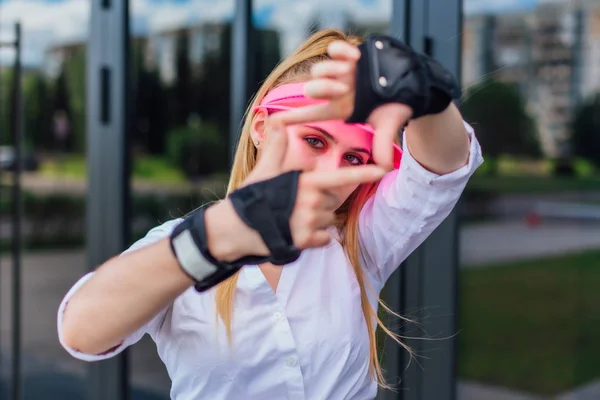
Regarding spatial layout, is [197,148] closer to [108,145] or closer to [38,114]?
[38,114]

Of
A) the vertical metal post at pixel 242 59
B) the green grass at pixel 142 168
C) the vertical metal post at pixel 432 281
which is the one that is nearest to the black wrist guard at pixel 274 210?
the vertical metal post at pixel 432 281

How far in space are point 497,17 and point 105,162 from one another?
227 cm

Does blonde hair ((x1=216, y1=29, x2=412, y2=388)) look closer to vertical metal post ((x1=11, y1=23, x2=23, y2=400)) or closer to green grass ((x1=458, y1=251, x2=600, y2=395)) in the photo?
vertical metal post ((x1=11, y1=23, x2=23, y2=400))

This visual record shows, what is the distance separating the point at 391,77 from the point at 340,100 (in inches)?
2.7

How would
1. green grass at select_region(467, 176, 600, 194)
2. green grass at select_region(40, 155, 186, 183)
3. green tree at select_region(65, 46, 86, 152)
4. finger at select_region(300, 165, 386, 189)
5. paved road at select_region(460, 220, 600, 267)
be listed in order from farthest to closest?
paved road at select_region(460, 220, 600, 267) → green grass at select_region(40, 155, 186, 183) → green tree at select_region(65, 46, 86, 152) → green grass at select_region(467, 176, 600, 194) → finger at select_region(300, 165, 386, 189)

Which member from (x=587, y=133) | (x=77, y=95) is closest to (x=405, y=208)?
(x=587, y=133)

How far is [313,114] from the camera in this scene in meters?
0.79

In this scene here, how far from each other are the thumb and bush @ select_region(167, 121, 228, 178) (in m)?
3.44

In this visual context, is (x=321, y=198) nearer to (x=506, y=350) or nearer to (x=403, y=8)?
(x=403, y=8)

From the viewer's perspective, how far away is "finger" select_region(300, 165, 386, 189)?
2.41 ft

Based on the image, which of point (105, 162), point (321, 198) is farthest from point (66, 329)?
point (105, 162)

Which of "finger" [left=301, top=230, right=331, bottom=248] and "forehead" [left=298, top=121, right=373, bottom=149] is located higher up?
"forehead" [left=298, top=121, right=373, bottom=149]

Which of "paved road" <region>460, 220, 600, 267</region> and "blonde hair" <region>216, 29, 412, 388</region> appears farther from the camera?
"paved road" <region>460, 220, 600, 267</region>

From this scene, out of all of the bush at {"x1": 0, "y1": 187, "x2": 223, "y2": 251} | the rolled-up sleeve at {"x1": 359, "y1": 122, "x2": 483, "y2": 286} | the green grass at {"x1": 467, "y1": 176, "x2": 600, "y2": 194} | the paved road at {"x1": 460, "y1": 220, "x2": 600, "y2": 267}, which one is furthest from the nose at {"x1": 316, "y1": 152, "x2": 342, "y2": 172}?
the bush at {"x1": 0, "y1": 187, "x2": 223, "y2": 251}
